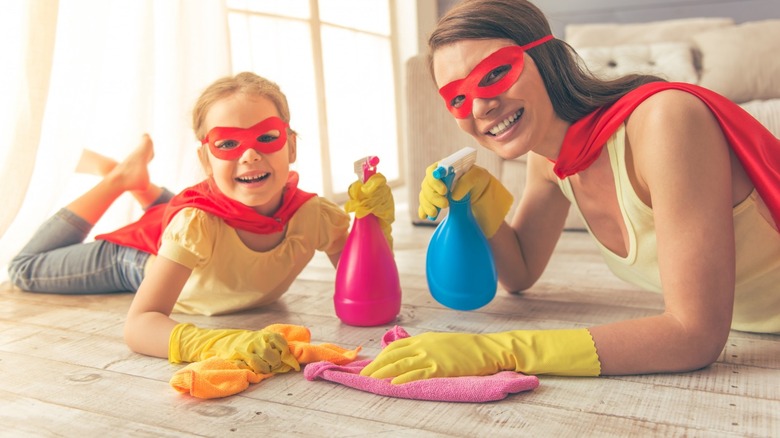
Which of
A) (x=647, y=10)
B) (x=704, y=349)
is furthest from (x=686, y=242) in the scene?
(x=647, y=10)

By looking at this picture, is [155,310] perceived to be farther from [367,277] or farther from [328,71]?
[328,71]

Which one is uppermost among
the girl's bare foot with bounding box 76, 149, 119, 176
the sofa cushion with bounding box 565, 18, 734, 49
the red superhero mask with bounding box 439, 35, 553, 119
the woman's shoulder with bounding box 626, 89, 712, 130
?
the sofa cushion with bounding box 565, 18, 734, 49

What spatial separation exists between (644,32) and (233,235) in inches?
112

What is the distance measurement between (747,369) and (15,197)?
82.3 inches

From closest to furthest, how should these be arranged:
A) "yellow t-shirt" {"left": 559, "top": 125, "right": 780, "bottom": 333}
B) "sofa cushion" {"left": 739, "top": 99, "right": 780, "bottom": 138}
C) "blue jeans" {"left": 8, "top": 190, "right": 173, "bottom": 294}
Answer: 1. "yellow t-shirt" {"left": 559, "top": 125, "right": 780, "bottom": 333}
2. "blue jeans" {"left": 8, "top": 190, "right": 173, "bottom": 294}
3. "sofa cushion" {"left": 739, "top": 99, "right": 780, "bottom": 138}

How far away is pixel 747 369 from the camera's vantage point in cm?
128

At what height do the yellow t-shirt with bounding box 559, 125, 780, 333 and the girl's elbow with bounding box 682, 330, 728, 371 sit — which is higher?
the yellow t-shirt with bounding box 559, 125, 780, 333

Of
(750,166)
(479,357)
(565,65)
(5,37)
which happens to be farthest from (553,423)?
(5,37)

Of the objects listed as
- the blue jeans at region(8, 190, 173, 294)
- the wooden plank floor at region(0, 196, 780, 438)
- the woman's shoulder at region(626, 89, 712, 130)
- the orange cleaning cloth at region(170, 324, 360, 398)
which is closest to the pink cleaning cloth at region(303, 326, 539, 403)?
the wooden plank floor at region(0, 196, 780, 438)

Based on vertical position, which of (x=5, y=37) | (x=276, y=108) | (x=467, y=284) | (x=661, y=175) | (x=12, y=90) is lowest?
(x=467, y=284)

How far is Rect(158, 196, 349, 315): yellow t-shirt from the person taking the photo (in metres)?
1.65

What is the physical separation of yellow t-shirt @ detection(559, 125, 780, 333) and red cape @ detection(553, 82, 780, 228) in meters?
0.04

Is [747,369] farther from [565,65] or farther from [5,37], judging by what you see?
[5,37]

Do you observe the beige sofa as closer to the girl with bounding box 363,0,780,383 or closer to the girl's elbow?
the girl with bounding box 363,0,780,383
